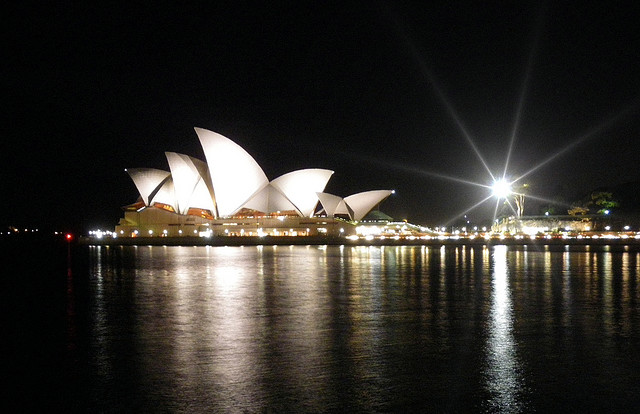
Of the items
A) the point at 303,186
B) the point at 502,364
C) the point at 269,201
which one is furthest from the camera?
the point at 303,186

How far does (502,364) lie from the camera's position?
20.1ft

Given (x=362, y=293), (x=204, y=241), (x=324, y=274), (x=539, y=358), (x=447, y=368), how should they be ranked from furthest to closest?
(x=204, y=241) → (x=324, y=274) → (x=362, y=293) → (x=539, y=358) → (x=447, y=368)

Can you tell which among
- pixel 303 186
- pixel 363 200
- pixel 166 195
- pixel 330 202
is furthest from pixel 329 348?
pixel 363 200

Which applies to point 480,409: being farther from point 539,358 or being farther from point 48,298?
point 48,298

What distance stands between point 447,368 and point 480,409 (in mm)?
1270

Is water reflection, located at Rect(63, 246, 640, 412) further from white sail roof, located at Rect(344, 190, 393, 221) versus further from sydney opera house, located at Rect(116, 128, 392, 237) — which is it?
white sail roof, located at Rect(344, 190, 393, 221)

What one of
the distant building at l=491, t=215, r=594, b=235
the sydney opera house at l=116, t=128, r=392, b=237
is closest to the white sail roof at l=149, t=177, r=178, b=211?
the sydney opera house at l=116, t=128, r=392, b=237

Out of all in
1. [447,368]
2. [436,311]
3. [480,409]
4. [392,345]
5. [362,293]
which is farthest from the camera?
[362,293]

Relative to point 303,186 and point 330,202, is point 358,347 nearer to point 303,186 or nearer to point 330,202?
point 303,186

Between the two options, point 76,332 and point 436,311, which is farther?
point 436,311

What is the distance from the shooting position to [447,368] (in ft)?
19.7

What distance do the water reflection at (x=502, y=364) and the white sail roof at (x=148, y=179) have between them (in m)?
53.4

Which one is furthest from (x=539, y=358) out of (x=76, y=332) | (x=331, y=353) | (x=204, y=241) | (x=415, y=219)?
(x=415, y=219)

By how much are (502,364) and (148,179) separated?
57689 mm
